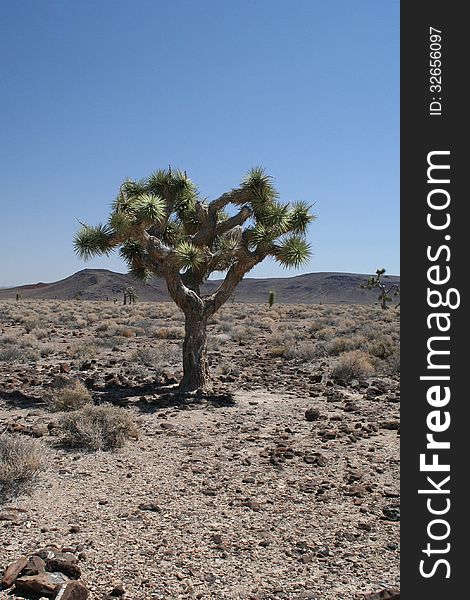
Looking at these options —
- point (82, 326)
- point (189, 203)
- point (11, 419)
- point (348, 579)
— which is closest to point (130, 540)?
point (348, 579)

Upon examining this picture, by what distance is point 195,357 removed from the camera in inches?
458

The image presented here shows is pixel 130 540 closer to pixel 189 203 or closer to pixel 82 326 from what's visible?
pixel 189 203

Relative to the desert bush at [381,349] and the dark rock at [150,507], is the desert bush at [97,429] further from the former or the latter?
the desert bush at [381,349]

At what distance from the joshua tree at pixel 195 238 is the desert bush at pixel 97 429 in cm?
355

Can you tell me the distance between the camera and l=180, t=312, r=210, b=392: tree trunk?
11570mm

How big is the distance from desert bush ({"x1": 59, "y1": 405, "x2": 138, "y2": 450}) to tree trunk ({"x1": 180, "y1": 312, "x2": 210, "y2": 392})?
3.39 m

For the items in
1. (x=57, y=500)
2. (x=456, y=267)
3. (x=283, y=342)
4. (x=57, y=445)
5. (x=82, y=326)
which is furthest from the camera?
(x=82, y=326)

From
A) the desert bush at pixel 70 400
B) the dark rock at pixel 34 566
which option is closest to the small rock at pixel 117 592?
the dark rock at pixel 34 566

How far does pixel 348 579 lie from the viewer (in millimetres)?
4477

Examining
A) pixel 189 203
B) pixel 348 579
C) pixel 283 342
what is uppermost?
pixel 189 203

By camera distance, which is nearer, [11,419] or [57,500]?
[57,500]

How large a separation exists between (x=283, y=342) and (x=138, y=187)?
28.3 feet

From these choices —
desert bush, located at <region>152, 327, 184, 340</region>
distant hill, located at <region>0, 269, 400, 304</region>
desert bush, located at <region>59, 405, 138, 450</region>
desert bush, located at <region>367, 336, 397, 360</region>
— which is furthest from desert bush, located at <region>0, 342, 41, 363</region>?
distant hill, located at <region>0, 269, 400, 304</region>

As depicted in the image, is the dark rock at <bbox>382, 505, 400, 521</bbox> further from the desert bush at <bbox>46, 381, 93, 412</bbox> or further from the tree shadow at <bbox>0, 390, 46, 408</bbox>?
the tree shadow at <bbox>0, 390, 46, 408</bbox>
